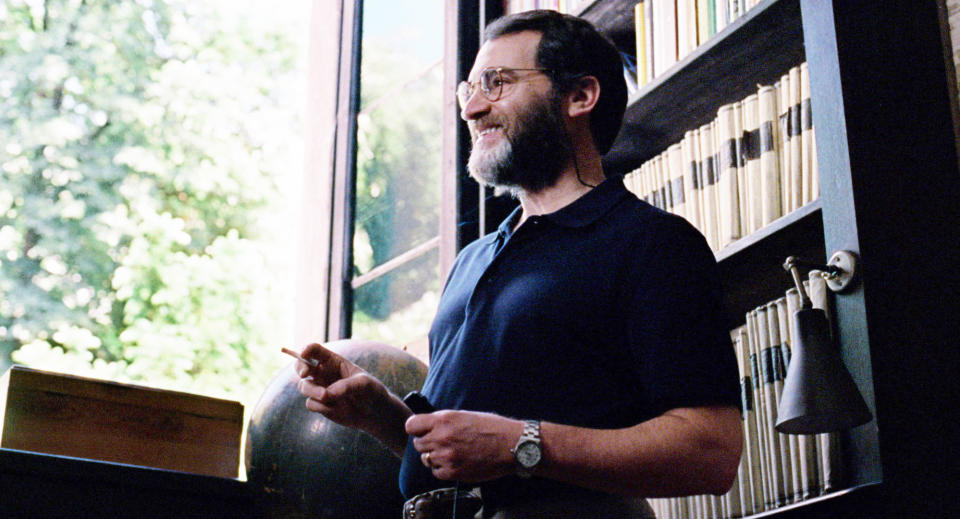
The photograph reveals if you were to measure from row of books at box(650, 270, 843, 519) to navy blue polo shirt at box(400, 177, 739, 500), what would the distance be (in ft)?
1.20

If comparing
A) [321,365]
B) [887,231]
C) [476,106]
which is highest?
[476,106]

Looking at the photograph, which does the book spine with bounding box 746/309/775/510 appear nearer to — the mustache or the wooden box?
the mustache

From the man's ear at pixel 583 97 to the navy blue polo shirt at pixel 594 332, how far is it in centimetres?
30

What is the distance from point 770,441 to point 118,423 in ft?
5.05

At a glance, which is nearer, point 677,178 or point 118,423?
point 677,178

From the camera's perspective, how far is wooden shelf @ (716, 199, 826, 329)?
200 centimetres

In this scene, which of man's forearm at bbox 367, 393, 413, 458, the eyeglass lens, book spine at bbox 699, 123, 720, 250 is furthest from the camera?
book spine at bbox 699, 123, 720, 250

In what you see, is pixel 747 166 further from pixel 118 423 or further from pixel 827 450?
pixel 118 423

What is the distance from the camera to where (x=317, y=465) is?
2625 mm

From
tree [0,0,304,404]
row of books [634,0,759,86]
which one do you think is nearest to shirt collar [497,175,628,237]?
row of books [634,0,759,86]

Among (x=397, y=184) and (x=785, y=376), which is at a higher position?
(x=397, y=184)

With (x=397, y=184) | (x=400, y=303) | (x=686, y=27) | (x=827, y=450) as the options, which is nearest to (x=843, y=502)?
(x=827, y=450)

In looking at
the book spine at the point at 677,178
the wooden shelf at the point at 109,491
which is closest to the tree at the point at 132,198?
the wooden shelf at the point at 109,491

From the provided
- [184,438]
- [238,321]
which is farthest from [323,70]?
[238,321]
